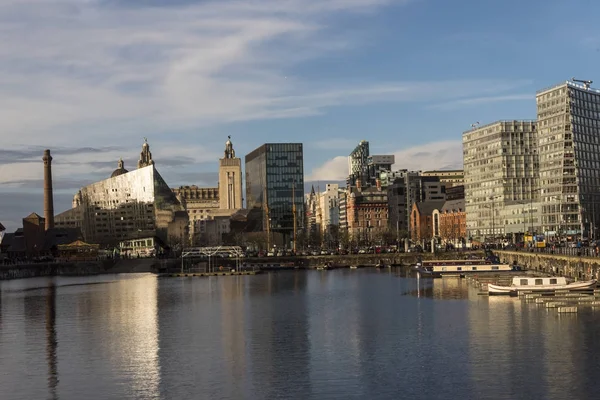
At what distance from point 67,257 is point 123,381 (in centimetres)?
15769

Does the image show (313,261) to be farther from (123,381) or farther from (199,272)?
(123,381)

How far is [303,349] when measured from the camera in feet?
186

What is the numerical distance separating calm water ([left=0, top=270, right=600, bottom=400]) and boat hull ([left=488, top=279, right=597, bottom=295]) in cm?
250

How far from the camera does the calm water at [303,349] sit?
44.8m

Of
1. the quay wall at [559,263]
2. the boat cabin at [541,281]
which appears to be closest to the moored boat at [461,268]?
the quay wall at [559,263]

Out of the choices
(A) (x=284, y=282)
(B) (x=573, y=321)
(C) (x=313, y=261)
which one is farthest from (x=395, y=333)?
(C) (x=313, y=261)

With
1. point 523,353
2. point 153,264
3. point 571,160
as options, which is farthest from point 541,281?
point 153,264

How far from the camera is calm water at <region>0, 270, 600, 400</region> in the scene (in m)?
44.8

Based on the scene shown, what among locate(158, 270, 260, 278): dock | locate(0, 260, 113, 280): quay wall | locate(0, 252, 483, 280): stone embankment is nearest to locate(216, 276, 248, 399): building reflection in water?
locate(158, 270, 260, 278): dock

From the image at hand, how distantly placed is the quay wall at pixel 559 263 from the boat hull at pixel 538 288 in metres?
4.53

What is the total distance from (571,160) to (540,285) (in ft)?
335

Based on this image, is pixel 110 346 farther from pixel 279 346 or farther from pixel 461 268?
pixel 461 268

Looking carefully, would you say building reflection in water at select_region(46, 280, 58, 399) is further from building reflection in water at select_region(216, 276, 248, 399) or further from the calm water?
building reflection in water at select_region(216, 276, 248, 399)

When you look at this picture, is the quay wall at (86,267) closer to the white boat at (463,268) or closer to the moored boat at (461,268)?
the moored boat at (461,268)
